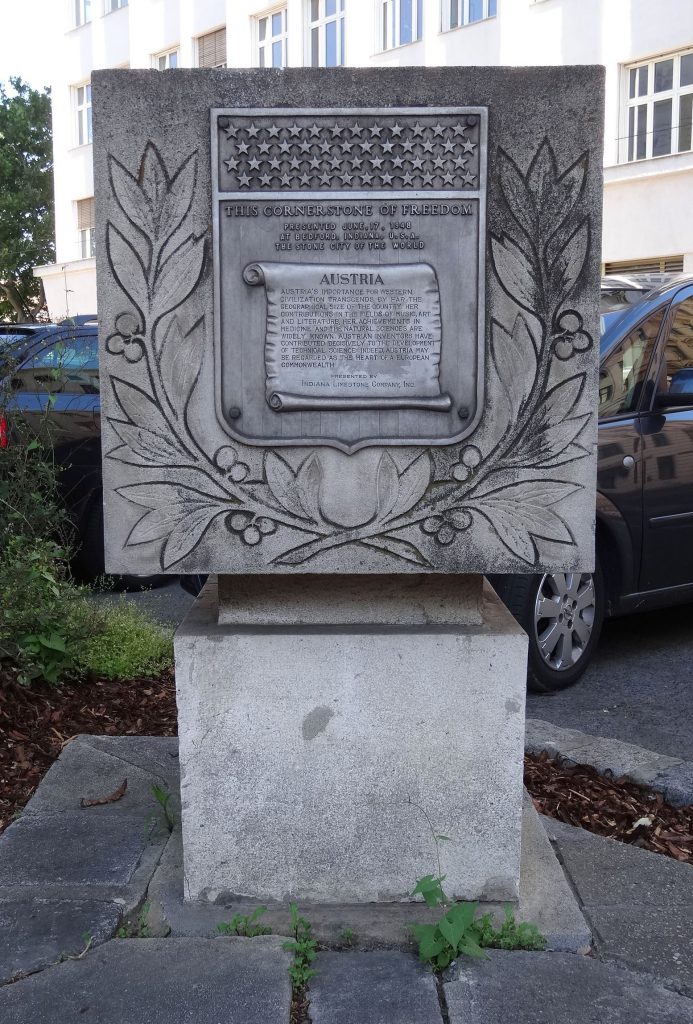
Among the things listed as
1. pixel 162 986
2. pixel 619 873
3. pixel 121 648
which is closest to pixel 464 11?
pixel 121 648

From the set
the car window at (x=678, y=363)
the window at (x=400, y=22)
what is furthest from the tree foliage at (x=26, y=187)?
the car window at (x=678, y=363)

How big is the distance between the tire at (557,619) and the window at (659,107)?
1607 centimetres

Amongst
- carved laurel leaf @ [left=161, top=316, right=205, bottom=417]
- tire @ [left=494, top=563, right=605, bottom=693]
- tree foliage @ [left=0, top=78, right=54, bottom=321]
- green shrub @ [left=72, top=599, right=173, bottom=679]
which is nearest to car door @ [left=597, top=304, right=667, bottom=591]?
tire @ [left=494, top=563, right=605, bottom=693]

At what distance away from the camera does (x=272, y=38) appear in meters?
26.2

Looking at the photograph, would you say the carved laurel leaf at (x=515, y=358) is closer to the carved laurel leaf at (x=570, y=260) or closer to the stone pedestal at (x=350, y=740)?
the carved laurel leaf at (x=570, y=260)

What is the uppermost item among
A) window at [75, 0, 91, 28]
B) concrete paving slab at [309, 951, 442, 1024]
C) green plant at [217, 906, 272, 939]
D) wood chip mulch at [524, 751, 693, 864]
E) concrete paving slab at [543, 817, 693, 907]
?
window at [75, 0, 91, 28]

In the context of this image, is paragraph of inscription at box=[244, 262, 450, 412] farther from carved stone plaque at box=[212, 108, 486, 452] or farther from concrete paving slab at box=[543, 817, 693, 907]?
concrete paving slab at box=[543, 817, 693, 907]

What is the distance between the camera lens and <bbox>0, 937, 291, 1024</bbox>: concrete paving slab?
93.1 inches

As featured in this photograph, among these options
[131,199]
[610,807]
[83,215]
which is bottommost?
[610,807]

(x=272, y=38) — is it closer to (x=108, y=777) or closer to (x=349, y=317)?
(x=108, y=777)

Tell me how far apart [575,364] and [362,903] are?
1.49 meters

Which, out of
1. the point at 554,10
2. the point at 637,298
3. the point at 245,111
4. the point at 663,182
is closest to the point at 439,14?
the point at 554,10

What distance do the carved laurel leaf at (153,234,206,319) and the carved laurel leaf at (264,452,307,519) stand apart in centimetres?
46

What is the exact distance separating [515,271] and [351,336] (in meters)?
0.43
